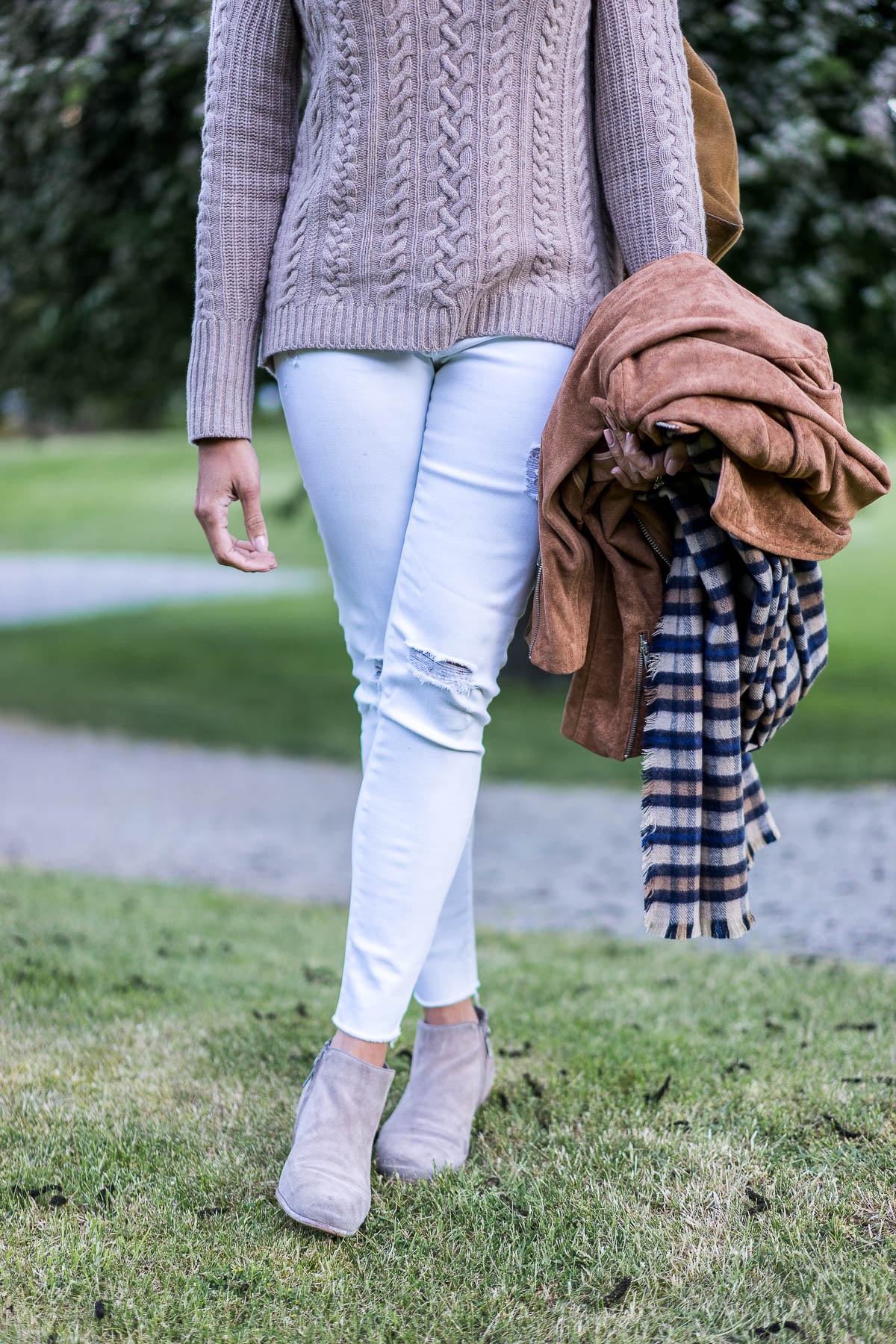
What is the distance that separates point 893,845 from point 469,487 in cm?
364

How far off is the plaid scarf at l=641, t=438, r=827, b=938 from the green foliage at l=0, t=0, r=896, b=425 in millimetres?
3489

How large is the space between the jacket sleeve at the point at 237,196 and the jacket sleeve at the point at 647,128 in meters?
0.49

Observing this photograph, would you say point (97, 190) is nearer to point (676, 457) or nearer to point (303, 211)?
point (303, 211)

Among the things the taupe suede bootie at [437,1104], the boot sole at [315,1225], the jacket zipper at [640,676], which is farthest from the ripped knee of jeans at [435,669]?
the boot sole at [315,1225]

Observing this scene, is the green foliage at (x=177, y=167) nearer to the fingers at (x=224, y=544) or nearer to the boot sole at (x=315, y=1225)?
the fingers at (x=224, y=544)

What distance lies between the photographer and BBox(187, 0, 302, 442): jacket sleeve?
5.75 ft

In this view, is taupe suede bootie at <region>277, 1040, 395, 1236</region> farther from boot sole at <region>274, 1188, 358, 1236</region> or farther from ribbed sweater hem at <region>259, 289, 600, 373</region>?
ribbed sweater hem at <region>259, 289, 600, 373</region>

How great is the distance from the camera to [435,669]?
1700mm

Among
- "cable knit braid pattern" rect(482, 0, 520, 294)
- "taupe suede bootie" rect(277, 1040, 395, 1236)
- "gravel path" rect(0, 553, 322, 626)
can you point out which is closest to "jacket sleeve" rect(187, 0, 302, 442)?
"cable knit braid pattern" rect(482, 0, 520, 294)

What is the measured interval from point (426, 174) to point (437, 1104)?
4.73 ft

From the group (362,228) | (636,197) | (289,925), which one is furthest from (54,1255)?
(289,925)

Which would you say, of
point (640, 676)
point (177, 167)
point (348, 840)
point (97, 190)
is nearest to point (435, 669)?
point (640, 676)

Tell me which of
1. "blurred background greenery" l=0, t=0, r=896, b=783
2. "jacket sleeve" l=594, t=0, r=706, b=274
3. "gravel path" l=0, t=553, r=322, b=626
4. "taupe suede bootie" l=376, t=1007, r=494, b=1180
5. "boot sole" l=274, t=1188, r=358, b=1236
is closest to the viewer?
"boot sole" l=274, t=1188, r=358, b=1236

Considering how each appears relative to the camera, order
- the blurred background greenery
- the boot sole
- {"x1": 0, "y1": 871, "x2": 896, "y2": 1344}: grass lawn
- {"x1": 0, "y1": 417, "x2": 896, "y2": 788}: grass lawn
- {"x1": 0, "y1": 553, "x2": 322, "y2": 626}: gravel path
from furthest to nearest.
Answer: {"x1": 0, "y1": 553, "x2": 322, "y2": 626}: gravel path < {"x1": 0, "y1": 417, "x2": 896, "y2": 788}: grass lawn < the blurred background greenery < the boot sole < {"x1": 0, "y1": 871, "x2": 896, "y2": 1344}: grass lawn
